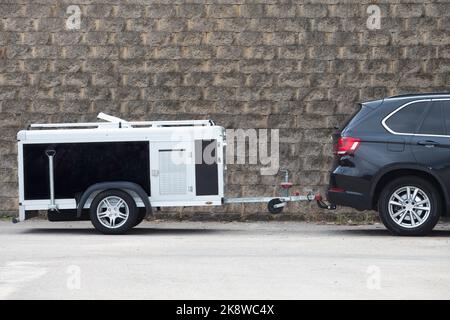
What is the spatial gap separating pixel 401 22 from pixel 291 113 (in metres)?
2.22

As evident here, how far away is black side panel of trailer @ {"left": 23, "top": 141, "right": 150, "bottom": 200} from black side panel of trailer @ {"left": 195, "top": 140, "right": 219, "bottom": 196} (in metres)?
0.68

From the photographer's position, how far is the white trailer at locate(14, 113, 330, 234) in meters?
15.1

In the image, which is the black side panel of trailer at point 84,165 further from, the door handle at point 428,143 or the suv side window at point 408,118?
the door handle at point 428,143

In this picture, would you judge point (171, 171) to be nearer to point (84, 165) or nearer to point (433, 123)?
point (84, 165)

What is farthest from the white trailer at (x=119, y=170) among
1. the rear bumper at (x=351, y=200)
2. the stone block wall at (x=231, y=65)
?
the stone block wall at (x=231, y=65)

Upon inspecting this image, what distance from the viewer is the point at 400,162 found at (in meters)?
14.2

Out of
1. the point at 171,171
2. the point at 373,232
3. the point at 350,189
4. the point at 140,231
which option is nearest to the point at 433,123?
the point at 350,189

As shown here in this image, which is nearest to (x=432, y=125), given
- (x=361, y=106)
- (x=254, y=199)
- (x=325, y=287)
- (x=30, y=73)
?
(x=361, y=106)

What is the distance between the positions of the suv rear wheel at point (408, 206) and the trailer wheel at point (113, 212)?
3328mm

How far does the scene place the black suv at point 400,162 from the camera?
46.8 ft

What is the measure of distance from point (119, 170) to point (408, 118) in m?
3.92

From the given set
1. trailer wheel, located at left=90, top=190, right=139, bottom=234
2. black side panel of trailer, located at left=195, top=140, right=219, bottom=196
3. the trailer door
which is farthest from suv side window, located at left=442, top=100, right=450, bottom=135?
trailer wheel, located at left=90, top=190, right=139, bottom=234

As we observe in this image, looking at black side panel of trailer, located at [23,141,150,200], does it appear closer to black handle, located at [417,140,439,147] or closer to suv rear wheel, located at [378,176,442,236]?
suv rear wheel, located at [378,176,442,236]
